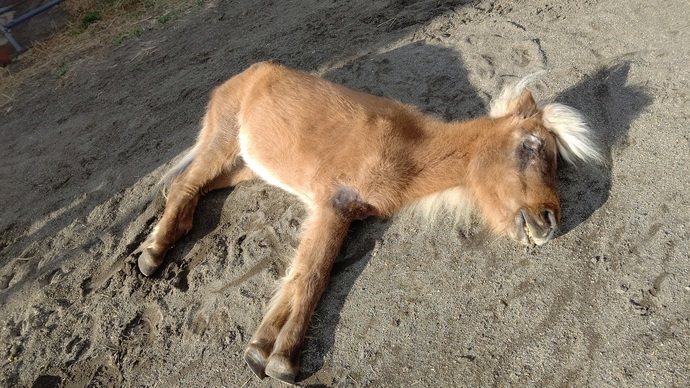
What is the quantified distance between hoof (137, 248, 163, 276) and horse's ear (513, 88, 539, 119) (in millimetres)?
3062

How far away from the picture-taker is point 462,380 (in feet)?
9.02

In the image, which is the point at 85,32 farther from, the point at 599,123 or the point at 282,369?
the point at 599,123

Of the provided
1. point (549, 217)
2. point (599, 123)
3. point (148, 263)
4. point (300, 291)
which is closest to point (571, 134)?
point (599, 123)

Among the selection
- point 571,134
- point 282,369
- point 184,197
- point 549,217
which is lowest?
point 282,369

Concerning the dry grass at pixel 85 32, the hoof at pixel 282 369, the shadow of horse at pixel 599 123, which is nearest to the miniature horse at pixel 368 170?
the hoof at pixel 282 369

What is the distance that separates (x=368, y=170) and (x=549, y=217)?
4.18 feet

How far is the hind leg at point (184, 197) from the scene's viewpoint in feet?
12.0

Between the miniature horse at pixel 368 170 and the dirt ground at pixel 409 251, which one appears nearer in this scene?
the dirt ground at pixel 409 251

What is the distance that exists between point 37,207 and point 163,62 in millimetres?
2621

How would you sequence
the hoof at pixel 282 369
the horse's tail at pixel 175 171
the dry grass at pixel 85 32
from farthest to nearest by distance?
1. the dry grass at pixel 85 32
2. the horse's tail at pixel 175 171
3. the hoof at pixel 282 369

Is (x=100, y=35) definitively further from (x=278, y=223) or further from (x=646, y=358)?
(x=646, y=358)

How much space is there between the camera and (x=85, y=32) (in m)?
7.38

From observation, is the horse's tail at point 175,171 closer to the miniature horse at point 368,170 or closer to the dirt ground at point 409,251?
the dirt ground at point 409,251

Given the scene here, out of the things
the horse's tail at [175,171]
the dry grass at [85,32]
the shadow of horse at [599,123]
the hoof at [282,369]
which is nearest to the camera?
the hoof at [282,369]
